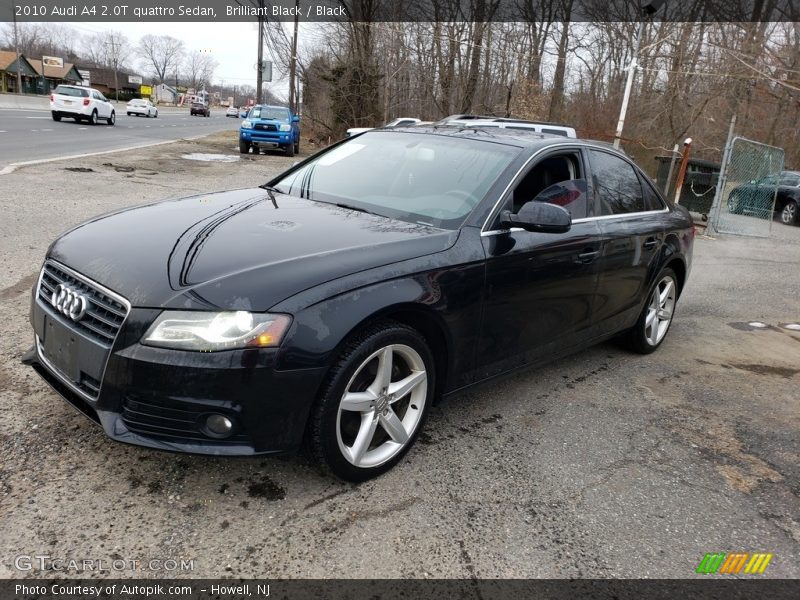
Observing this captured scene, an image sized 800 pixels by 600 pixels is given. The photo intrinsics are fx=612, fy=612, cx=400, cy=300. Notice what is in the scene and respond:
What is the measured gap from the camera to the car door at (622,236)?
157 inches

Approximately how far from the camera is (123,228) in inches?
117

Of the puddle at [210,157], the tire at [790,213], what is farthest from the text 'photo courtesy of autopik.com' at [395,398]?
the tire at [790,213]

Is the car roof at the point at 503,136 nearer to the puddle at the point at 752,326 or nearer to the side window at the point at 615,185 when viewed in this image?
the side window at the point at 615,185

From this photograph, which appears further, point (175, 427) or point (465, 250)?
point (465, 250)

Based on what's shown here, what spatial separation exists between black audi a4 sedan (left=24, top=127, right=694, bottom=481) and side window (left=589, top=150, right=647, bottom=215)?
24mm

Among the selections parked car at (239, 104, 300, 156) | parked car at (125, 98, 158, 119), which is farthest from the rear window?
parked car at (125, 98, 158, 119)

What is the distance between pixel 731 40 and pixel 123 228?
22393 millimetres

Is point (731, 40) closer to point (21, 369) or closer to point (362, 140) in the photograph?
point (362, 140)

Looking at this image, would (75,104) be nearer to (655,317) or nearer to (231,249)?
(655,317)

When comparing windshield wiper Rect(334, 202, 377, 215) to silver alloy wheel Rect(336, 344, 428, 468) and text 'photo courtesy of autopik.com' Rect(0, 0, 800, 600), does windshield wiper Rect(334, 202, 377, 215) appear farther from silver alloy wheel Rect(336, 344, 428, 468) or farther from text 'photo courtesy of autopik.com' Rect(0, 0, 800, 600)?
silver alloy wheel Rect(336, 344, 428, 468)

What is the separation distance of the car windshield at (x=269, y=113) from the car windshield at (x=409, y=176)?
1844cm

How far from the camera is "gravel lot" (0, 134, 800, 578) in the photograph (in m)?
2.32

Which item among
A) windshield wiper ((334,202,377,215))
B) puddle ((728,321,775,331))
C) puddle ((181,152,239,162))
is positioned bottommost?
puddle ((728,321,775,331))

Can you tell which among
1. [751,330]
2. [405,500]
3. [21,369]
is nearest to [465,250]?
[405,500]
